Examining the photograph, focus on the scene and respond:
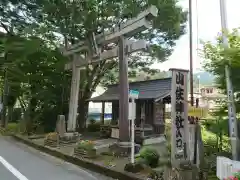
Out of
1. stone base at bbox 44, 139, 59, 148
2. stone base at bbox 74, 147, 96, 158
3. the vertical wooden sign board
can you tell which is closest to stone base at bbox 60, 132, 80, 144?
stone base at bbox 44, 139, 59, 148

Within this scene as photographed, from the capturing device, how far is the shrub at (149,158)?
7.11m

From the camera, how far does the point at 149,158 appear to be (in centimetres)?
715

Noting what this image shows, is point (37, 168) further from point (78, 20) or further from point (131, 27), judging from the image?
point (78, 20)

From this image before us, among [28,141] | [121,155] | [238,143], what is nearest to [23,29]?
[28,141]

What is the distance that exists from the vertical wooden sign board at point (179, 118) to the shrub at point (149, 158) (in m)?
1.29

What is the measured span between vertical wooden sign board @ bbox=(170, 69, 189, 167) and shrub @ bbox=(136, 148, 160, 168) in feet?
4.22

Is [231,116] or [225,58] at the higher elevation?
[225,58]

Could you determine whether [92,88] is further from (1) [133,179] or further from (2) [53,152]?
(1) [133,179]

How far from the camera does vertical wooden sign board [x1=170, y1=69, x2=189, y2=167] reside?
19.6 feet

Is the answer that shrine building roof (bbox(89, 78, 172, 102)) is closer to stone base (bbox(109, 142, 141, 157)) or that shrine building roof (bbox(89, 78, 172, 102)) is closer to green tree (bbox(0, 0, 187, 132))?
green tree (bbox(0, 0, 187, 132))

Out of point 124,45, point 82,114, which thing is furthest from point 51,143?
point 82,114

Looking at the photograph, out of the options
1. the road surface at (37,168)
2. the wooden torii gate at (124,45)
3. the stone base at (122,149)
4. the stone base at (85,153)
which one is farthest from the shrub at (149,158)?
the stone base at (85,153)

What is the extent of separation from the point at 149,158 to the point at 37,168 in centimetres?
357

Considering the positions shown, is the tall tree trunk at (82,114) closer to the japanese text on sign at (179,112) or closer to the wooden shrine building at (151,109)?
the wooden shrine building at (151,109)
